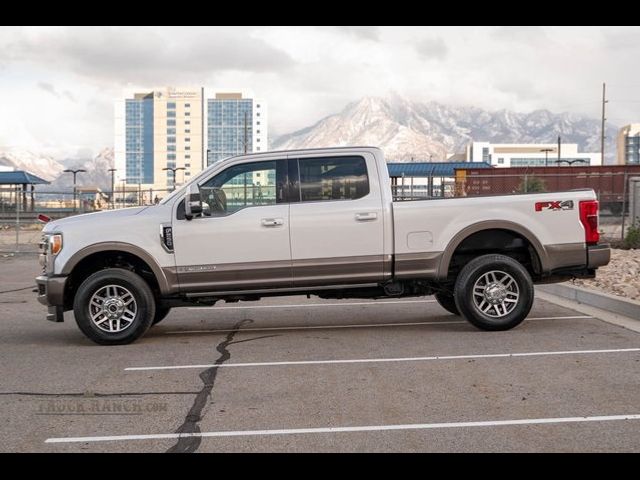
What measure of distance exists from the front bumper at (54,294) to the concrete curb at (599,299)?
6926 mm

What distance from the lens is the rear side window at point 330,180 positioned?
9.08 m

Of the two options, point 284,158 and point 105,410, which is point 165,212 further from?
point 105,410

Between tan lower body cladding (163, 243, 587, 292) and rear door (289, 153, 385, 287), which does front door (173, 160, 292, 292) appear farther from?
rear door (289, 153, 385, 287)

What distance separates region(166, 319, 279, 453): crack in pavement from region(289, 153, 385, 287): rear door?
115 cm

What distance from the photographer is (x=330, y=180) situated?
9125 mm

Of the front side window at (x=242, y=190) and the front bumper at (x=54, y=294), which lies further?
the front side window at (x=242, y=190)

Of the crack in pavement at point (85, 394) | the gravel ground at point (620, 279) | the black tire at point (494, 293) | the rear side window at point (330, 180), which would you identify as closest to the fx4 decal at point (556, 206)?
the black tire at point (494, 293)

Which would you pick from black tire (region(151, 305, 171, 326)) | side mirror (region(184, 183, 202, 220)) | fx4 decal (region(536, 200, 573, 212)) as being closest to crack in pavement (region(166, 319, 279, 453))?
black tire (region(151, 305, 171, 326))

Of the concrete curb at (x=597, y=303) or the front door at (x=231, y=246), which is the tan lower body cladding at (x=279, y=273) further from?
the concrete curb at (x=597, y=303)

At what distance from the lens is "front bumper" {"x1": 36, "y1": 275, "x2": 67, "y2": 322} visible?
8.80 metres

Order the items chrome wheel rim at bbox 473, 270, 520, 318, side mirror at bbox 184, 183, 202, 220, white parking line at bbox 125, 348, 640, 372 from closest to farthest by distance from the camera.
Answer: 1. white parking line at bbox 125, 348, 640, 372
2. side mirror at bbox 184, 183, 202, 220
3. chrome wheel rim at bbox 473, 270, 520, 318

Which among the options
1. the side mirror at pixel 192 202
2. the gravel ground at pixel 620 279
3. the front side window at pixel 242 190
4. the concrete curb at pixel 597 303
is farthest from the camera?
the gravel ground at pixel 620 279

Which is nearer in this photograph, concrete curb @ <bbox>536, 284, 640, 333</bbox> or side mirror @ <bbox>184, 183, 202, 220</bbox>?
side mirror @ <bbox>184, 183, 202, 220</bbox>

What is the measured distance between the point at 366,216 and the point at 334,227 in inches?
15.3
